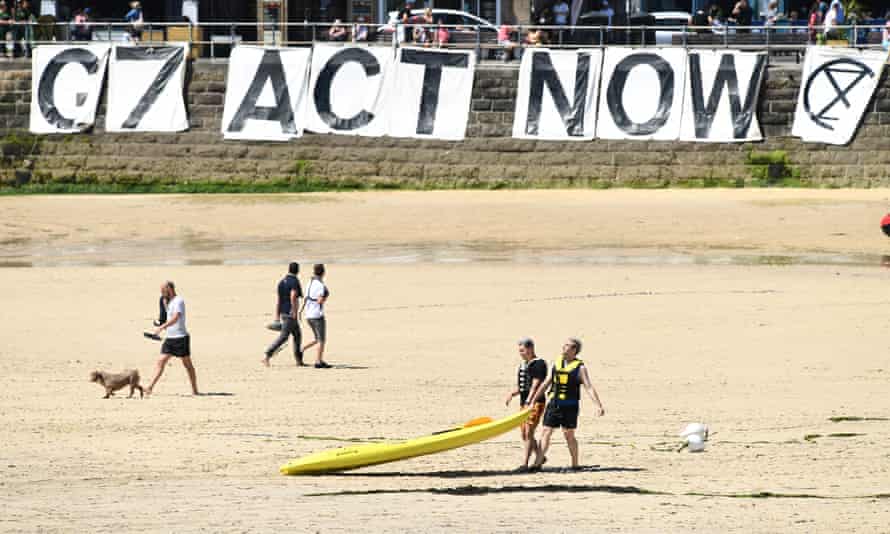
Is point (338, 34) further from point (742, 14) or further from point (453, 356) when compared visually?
point (453, 356)

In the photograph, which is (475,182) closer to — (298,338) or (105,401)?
(298,338)

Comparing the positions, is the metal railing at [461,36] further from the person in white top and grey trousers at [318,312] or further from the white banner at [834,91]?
the person in white top and grey trousers at [318,312]

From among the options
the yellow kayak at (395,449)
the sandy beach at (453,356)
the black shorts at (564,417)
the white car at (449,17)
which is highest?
the white car at (449,17)

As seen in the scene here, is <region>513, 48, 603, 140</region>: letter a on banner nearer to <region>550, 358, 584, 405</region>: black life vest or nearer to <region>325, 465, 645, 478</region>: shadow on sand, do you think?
<region>550, 358, 584, 405</region>: black life vest

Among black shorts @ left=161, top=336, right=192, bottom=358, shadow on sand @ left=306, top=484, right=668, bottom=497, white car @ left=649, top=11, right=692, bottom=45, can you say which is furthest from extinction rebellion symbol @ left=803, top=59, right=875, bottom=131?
shadow on sand @ left=306, top=484, right=668, bottom=497

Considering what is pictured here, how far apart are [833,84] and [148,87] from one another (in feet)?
47.6

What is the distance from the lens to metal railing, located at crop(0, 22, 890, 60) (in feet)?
105

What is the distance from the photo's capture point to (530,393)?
47.0 feet

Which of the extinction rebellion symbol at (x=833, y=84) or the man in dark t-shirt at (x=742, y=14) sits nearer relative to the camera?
the extinction rebellion symbol at (x=833, y=84)

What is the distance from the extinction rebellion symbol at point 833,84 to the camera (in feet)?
103

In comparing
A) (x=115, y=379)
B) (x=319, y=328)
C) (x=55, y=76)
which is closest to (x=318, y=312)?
(x=319, y=328)

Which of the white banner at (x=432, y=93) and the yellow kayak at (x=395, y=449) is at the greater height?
the white banner at (x=432, y=93)

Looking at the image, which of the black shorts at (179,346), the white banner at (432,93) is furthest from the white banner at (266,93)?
the black shorts at (179,346)

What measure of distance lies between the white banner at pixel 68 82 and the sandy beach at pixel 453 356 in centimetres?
211
